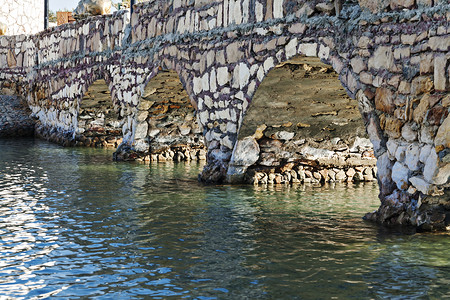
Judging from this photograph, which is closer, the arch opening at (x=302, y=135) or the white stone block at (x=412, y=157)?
the white stone block at (x=412, y=157)

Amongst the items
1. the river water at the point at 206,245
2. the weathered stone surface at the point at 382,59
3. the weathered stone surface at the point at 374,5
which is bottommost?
the river water at the point at 206,245

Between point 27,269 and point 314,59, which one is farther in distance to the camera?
point 314,59

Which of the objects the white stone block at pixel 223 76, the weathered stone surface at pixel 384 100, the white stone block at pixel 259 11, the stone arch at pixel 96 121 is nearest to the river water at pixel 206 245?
the weathered stone surface at pixel 384 100

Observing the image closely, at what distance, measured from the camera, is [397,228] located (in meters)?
5.31

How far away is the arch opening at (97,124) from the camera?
13445mm

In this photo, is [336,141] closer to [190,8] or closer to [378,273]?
[190,8]

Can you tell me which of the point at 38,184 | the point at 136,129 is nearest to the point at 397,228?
the point at 38,184

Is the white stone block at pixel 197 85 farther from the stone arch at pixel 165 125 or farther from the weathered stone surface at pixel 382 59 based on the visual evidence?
the weathered stone surface at pixel 382 59

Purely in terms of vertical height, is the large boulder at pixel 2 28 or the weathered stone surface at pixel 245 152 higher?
the large boulder at pixel 2 28

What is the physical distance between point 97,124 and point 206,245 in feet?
30.6

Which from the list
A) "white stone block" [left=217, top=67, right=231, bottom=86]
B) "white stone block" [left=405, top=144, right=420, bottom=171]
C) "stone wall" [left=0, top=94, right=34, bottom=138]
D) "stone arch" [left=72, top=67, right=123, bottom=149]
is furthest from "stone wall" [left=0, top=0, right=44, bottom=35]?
"white stone block" [left=405, top=144, right=420, bottom=171]

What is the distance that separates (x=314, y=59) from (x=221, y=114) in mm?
1786

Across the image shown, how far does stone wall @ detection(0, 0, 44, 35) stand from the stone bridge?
6541 millimetres

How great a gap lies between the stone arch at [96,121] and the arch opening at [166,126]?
2.59 meters
